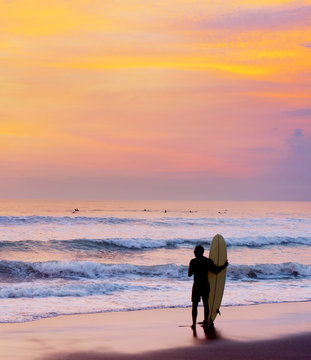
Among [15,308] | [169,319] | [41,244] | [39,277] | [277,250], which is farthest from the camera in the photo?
[277,250]

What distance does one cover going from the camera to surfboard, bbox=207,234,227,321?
12.0m

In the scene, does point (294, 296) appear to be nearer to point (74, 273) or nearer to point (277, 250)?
point (74, 273)

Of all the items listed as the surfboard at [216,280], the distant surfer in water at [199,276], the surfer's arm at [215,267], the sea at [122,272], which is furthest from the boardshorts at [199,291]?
the sea at [122,272]

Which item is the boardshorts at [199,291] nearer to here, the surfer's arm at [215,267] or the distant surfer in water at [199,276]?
the distant surfer in water at [199,276]

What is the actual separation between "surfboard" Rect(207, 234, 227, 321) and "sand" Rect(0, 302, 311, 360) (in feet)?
1.34

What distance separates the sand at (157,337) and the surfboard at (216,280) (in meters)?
0.41

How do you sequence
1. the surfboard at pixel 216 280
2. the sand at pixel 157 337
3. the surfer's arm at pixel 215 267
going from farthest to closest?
the surfboard at pixel 216 280 → the surfer's arm at pixel 215 267 → the sand at pixel 157 337

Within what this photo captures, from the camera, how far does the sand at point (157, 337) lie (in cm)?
953

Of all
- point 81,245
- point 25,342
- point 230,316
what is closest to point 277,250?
point 81,245

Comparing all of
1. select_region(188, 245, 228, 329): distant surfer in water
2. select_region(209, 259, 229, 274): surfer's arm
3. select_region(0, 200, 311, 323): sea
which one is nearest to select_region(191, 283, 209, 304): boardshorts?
select_region(188, 245, 228, 329): distant surfer in water

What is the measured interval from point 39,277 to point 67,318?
9333mm

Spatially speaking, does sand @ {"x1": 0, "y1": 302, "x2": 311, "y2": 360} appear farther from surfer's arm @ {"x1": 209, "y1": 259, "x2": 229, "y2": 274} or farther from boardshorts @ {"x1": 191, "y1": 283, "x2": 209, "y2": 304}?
surfer's arm @ {"x1": 209, "y1": 259, "x2": 229, "y2": 274}

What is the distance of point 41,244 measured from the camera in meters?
33.2

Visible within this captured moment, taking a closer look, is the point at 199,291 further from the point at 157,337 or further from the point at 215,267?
the point at 157,337
